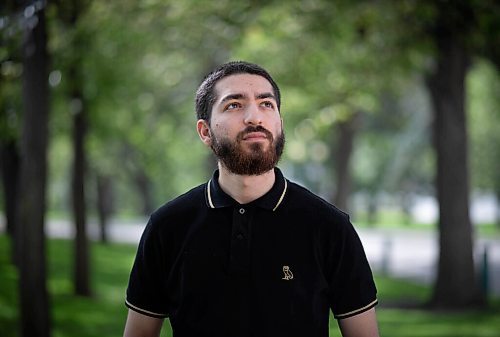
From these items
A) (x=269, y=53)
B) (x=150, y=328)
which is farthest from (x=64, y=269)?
(x=150, y=328)

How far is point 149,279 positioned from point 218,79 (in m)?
0.75

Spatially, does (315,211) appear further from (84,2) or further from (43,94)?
(84,2)

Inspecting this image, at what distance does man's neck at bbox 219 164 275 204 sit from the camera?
2895 mm

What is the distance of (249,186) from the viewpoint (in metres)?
2.90

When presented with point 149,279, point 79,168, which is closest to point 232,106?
point 149,279

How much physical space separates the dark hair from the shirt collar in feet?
0.83

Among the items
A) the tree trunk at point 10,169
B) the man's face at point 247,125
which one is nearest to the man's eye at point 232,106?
the man's face at point 247,125

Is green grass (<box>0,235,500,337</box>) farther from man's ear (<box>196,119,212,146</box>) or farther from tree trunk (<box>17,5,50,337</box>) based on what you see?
man's ear (<box>196,119,212,146</box>)

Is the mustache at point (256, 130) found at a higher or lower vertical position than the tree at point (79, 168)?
lower

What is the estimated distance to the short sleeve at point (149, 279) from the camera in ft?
9.63

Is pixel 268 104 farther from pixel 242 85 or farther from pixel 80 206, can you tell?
pixel 80 206

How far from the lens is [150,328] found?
299 cm

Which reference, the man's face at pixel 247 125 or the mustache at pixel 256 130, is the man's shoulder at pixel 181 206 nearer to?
the man's face at pixel 247 125

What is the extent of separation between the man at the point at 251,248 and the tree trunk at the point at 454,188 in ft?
37.9
